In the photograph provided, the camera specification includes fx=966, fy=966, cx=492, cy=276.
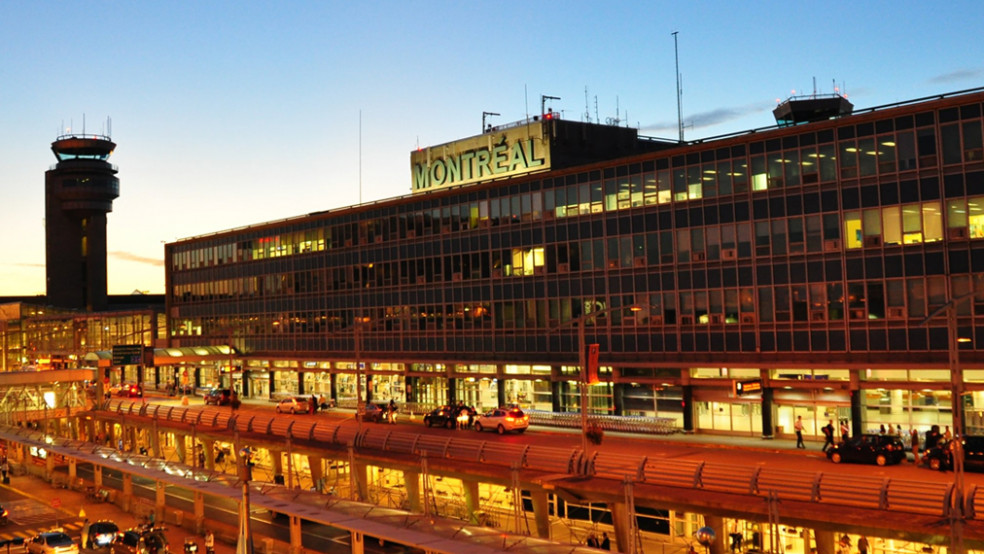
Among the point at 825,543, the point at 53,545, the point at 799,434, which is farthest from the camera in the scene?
the point at 799,434

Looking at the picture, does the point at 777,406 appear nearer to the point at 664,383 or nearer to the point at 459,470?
the point at 664,383

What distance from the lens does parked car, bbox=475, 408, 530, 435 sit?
208 ft

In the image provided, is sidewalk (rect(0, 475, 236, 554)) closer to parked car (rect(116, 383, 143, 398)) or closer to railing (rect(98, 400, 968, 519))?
railing (rect(98, 400, 968, 519))

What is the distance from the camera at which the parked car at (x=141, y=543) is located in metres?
48.5

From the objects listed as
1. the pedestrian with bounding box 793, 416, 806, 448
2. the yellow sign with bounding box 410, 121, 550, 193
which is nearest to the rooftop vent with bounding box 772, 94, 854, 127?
the yellow sign with bounding box 410, 121, 550, 193

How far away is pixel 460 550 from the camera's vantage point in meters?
35.9

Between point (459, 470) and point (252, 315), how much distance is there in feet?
223

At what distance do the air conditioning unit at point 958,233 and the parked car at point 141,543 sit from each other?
149 ft

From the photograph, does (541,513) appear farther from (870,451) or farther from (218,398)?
(218,398)

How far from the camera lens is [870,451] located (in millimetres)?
46219

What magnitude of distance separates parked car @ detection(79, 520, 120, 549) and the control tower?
146441 millimetres

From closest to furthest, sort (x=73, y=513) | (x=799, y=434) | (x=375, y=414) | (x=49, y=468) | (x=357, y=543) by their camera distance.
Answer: (x=357, y=543)
(x=799, y=434)
(x=73, y=513)
(x=375, y=414)
(x=49, y=468)

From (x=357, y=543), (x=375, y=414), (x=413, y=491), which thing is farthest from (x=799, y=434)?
(x=375, y=414)

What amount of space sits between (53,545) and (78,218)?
156 metres
